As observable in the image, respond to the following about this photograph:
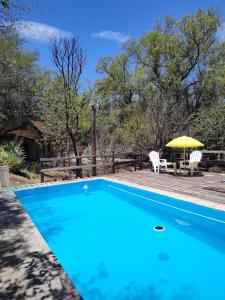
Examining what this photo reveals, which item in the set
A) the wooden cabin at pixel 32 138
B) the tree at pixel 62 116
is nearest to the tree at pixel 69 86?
the tree at pixel 62 116

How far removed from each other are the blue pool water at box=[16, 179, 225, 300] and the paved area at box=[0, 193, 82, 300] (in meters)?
0.70

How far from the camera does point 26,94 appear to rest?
1558 centimetres

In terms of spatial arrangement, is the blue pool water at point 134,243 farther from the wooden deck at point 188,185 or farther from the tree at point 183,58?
the tree at point 183,58

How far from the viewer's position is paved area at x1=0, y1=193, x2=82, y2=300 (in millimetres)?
3078

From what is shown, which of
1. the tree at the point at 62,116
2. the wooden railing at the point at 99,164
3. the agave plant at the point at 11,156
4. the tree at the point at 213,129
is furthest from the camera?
the tree at the point at 62,116

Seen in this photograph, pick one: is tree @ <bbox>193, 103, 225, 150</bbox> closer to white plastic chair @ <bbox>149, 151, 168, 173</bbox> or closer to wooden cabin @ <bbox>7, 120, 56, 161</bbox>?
white plastic chair @ <bbox>149, 151, 168, 173</bbox>

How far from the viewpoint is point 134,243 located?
5.72 metres

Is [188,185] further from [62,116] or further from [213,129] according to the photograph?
[62,116]

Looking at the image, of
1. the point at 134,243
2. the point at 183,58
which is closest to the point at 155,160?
the point at 134,243

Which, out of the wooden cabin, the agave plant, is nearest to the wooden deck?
the agave plant

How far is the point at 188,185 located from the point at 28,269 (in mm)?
6400

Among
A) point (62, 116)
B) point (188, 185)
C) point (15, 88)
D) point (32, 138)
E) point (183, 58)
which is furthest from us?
point (32, 138)

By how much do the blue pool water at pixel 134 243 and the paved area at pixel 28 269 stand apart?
0.70m

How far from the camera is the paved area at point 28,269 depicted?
308cm
